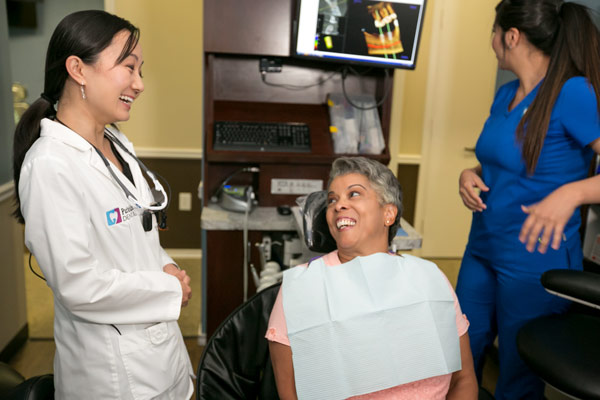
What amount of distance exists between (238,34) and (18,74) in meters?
2.67

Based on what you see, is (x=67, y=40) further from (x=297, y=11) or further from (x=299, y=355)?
(x=297, y=11)

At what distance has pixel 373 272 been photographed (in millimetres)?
1235

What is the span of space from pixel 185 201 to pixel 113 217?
2699 mm

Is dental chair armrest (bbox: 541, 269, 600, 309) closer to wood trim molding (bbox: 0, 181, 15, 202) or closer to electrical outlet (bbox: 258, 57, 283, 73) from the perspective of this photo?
electrical outlet (bbox: 258, 57, 283, 73)

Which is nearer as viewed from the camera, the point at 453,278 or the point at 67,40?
the point at 67,40

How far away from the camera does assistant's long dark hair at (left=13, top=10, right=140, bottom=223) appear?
113 cm

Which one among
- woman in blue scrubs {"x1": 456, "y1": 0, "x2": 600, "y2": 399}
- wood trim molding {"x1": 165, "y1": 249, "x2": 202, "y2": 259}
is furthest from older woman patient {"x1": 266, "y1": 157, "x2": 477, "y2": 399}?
wood trim molding {"x1": 165, "y1": 249, "x2": 202, "y2": 259}

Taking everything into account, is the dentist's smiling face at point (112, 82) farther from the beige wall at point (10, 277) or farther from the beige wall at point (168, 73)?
the beige wall at point (168, 73)

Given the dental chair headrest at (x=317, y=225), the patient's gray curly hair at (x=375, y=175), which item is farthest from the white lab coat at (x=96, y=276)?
the patient's gray curly hair at (x=375, y=175)

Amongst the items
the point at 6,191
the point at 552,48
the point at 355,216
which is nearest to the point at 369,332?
the point at 355,216

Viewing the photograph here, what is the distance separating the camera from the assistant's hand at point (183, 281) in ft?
4.18

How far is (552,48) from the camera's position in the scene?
155 cm

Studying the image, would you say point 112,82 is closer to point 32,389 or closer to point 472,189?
point 32,389

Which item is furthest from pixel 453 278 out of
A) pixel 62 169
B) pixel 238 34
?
pixel 62 169
